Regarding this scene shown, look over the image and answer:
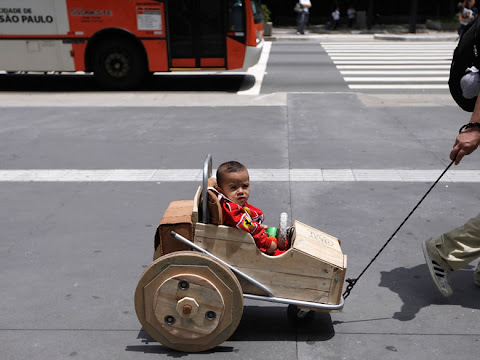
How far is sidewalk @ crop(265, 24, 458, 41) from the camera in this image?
83.6 ft

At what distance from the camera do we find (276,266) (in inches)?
130

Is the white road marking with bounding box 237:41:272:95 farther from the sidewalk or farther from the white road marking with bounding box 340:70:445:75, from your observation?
the sidewalk

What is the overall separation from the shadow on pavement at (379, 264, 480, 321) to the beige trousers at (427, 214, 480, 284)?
250 mm

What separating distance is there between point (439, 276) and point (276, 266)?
4.29 ft

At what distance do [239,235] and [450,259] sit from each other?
61.0 inches

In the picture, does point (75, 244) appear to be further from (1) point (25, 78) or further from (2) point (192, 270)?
(1) point (25, 78)

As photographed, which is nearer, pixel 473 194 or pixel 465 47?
pixel 465 47

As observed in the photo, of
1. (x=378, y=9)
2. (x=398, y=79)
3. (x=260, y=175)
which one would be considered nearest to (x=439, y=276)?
(x=260, y=175)

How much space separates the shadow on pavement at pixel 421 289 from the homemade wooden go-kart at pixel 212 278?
789mm

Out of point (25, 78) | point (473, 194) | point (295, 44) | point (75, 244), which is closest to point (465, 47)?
point (473, 194)

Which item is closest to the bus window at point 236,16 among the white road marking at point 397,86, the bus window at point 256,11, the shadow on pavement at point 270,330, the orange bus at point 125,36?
the orange bus at point 125,36

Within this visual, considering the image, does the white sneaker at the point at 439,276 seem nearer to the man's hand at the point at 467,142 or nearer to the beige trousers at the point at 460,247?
the beige trousers at the point at 460,247

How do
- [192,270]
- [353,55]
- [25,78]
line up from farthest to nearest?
[353,55], [25,78], [192,270]

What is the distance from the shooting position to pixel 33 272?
14.2ft
